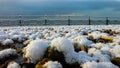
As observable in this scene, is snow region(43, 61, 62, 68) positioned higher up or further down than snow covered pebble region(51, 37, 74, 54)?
further down

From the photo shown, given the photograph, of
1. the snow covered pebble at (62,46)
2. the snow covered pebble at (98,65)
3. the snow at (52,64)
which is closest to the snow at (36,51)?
Answer: the snow covered pebble at (62,46)

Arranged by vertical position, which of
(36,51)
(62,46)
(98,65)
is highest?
(62,46)

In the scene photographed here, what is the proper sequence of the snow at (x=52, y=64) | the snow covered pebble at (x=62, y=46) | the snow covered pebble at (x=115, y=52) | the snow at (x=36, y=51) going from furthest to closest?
the snow covered pebble at (x=115, y=52), the snow at (x=36, y=51), the snow covered pebble at (x=62, y=46), the snow at (x=52, y=64)

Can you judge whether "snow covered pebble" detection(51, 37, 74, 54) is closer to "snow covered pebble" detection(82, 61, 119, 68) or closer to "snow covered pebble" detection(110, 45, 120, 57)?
"snow covered pebble" detection(82, 61, 119, 68)

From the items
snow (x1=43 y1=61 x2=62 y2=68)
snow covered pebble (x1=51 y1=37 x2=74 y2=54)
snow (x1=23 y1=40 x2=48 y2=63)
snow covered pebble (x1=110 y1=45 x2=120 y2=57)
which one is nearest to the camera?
snow (x1=43 y1=61 x2=62 y2=68)

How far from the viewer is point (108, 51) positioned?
6.72 metres

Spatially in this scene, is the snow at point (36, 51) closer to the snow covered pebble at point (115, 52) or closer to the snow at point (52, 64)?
the snow at point (52, 64)

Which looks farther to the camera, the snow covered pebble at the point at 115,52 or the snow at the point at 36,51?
the snow covered pebble at the point at 115,52

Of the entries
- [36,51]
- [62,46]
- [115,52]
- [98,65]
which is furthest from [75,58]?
[115,52]

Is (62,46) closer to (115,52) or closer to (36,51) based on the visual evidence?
(36,51)

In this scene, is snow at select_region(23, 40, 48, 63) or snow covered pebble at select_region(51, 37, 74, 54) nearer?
snow covered pebble at select_region(51, 37, 74, 54)

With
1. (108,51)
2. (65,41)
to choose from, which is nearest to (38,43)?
(65,41)

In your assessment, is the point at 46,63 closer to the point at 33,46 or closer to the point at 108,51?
the point at 33,46

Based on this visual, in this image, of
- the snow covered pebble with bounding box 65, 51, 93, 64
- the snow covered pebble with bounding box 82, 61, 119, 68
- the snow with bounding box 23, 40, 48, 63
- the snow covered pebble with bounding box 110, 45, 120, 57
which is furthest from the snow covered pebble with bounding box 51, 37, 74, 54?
the snow covered pebble with bounding box 110, 45, 120, 57
